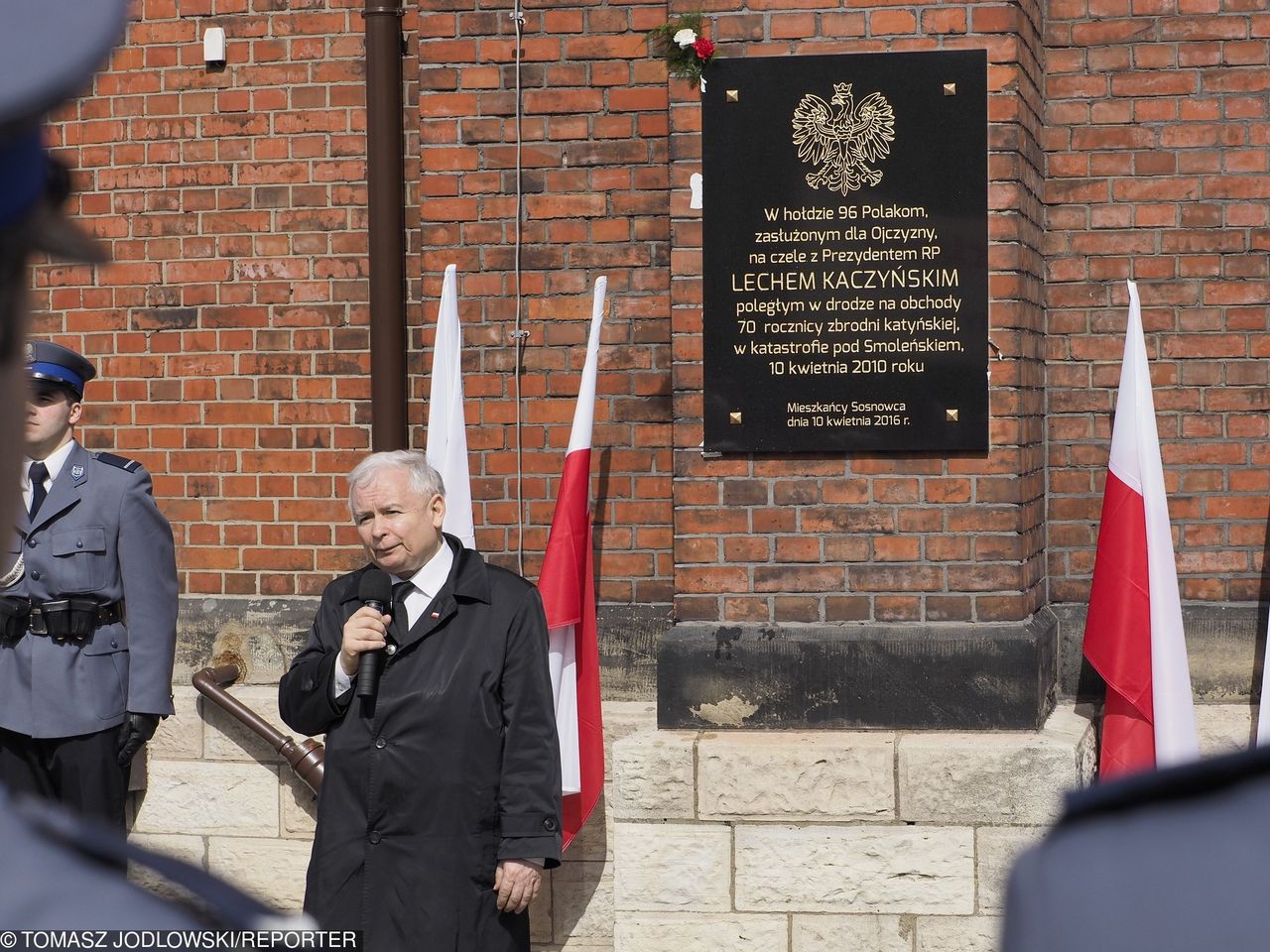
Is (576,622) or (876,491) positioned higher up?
(876,491)

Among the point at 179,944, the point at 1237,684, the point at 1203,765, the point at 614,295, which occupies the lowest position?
the point at 1237,684

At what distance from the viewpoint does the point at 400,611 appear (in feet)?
12.4

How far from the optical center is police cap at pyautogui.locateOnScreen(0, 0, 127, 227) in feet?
2.63

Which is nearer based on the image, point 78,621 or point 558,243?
point 78,621

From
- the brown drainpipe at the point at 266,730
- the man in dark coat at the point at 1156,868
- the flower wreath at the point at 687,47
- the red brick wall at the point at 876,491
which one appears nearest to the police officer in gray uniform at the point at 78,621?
the brown drainpipe at the point at 266,730

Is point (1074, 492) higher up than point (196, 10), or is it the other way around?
point (196, 10)

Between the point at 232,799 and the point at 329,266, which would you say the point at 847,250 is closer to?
the point at 329,266

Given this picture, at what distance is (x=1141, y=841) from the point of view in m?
0.77

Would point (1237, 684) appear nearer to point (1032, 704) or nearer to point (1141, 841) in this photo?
point (1032, 704)

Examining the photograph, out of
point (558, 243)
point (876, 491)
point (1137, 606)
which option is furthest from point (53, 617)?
point (1137, 606)

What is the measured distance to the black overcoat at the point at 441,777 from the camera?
11.8 feet

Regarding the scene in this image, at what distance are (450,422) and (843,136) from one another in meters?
1.44

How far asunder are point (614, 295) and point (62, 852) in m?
4.31

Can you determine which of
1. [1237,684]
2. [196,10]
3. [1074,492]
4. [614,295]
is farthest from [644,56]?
[1237,684]
